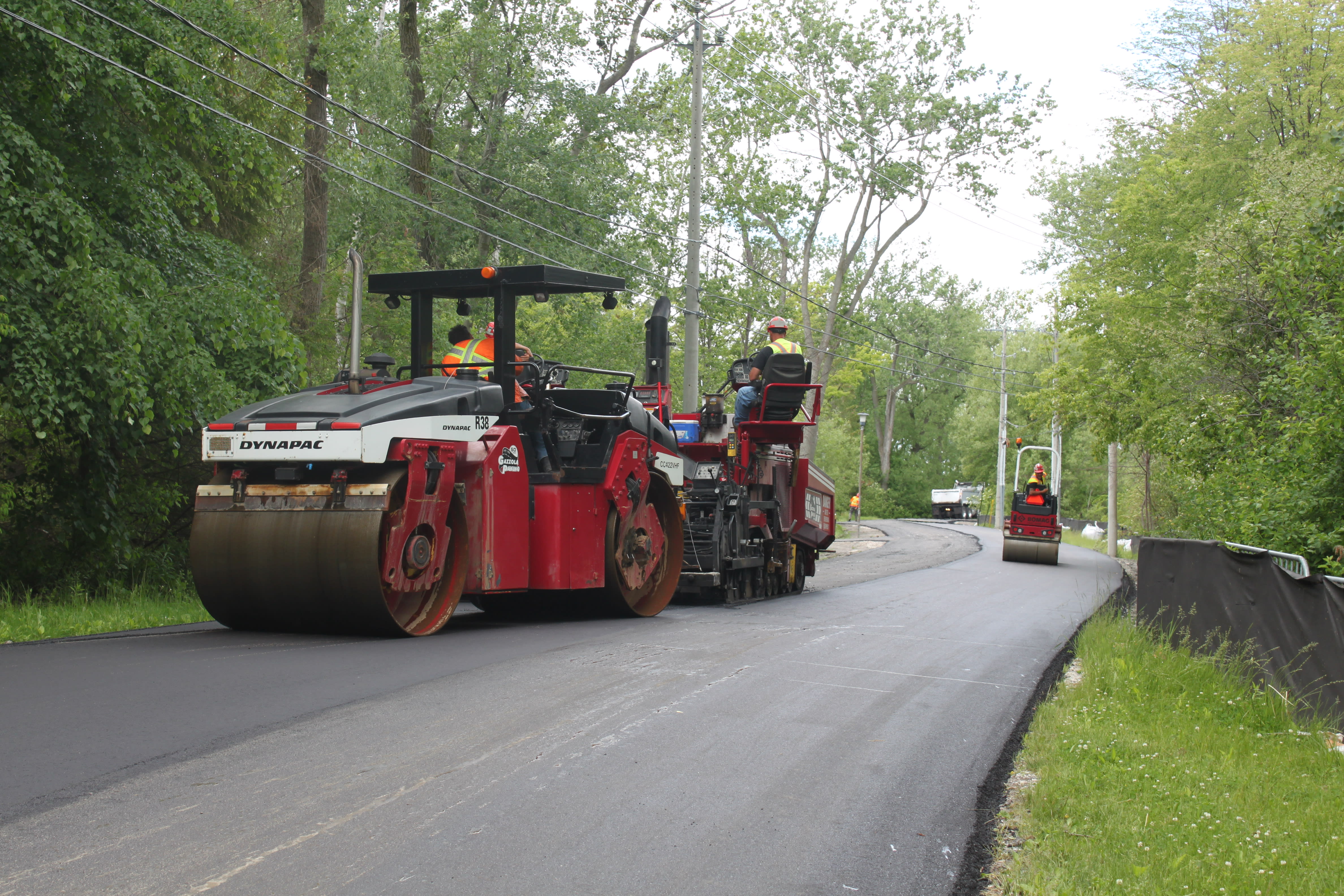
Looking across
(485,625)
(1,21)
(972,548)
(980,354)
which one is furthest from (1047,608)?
(980,354)

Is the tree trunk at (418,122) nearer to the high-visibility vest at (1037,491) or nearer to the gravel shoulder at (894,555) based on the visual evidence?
the gravel shoulder at (894,555)

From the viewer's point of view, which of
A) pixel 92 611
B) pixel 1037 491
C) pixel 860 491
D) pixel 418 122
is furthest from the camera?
pixel 860 491

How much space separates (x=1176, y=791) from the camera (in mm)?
5996

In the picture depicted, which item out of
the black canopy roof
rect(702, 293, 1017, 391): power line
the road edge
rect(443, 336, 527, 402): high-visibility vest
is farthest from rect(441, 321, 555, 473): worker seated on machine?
rect(702, 293, 1017, 391): power line

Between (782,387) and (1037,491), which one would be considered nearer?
(782,387)

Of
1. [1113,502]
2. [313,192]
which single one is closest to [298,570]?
[313,192]

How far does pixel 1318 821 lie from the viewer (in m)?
5.80

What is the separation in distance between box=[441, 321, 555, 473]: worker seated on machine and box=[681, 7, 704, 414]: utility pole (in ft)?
42.2

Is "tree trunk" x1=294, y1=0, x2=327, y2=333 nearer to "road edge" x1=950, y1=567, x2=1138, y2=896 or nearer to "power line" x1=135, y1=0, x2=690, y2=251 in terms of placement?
"power line" x1=135, y1=0, x2=690, y2=251

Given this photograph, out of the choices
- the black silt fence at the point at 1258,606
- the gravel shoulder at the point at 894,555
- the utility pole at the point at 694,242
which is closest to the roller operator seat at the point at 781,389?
the gravel shoulder at the point at 894,555

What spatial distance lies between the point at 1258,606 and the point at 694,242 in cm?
1696

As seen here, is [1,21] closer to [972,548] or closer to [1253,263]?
[1253,263]

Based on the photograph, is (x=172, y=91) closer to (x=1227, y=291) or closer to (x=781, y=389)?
(x=781, y=389)

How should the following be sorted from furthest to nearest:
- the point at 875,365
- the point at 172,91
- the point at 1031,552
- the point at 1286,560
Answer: the point at 875,365, the point at 1031,552, the point at 172,91, the point at 1286,560
